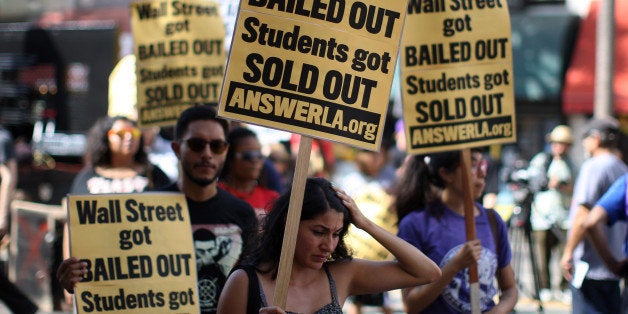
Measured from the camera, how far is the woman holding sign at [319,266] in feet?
14.7

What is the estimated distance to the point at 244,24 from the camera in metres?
4.81

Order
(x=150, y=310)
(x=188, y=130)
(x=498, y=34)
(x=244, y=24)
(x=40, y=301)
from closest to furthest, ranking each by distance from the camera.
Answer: (x=244, y=24), (x=150, y=310), (x=188, y=130), (x=498, y=34), (x=40, y=301)

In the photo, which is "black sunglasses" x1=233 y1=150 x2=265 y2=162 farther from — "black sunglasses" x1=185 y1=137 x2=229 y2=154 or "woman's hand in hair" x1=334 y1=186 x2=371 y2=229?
"woman's hand in hair" x1=334 y1=186 x2=371 y2=229

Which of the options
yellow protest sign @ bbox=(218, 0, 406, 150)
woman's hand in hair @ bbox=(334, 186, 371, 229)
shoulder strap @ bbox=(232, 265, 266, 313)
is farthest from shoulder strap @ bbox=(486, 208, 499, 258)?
shoulder strap @ bbox=(232, 265, 266, 313)

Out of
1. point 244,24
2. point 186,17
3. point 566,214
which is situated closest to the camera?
point 244,24

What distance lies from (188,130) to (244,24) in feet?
3.89

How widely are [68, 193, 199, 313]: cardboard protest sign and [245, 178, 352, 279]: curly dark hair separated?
851mm

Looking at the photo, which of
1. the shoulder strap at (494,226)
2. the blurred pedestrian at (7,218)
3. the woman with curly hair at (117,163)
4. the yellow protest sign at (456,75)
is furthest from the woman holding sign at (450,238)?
the blurred pedestrian at (7,218)

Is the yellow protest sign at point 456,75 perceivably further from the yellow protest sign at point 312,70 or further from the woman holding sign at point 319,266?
the woman holding sign at point 319,266

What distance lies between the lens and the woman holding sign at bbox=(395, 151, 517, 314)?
5664 mm

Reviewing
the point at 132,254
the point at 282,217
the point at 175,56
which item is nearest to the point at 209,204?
the point at 132,254

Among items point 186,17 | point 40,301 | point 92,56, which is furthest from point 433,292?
point 92,56

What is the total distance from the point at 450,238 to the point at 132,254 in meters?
1.50

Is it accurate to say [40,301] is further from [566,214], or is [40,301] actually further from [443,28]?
[443,28]
